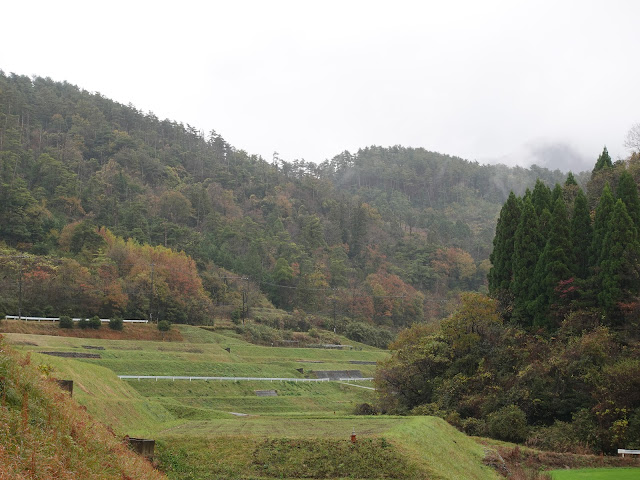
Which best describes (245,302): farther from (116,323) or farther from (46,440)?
(46,440)

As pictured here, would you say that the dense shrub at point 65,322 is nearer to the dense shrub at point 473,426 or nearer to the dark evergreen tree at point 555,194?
the dense shrub at point 473,426

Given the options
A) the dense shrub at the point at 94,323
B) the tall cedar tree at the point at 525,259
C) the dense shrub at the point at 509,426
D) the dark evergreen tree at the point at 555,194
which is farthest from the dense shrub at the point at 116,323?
the dark evergreen tree at the point at 555,194

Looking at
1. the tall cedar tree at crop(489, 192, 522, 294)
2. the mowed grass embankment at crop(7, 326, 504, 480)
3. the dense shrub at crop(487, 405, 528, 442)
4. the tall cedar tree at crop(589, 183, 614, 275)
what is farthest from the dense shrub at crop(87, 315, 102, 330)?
the tall cedar tree at crop(589, 183, 614, 275)

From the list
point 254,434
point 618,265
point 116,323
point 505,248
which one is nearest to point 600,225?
point 618,265

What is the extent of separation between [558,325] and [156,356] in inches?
986

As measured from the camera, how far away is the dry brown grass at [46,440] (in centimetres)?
1027

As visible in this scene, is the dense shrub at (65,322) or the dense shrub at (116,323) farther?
the dense shrub at (116,323)

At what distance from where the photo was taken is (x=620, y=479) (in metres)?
20.1

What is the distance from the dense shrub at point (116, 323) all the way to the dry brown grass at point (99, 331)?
33cm

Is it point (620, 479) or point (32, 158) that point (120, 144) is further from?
point (620, 479)

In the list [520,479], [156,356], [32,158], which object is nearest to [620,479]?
[520,479]

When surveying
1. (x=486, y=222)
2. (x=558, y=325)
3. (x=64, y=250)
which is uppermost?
(x=486, y=222)

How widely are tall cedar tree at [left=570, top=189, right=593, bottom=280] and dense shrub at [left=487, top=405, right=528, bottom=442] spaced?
365 inches

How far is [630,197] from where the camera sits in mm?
32156
